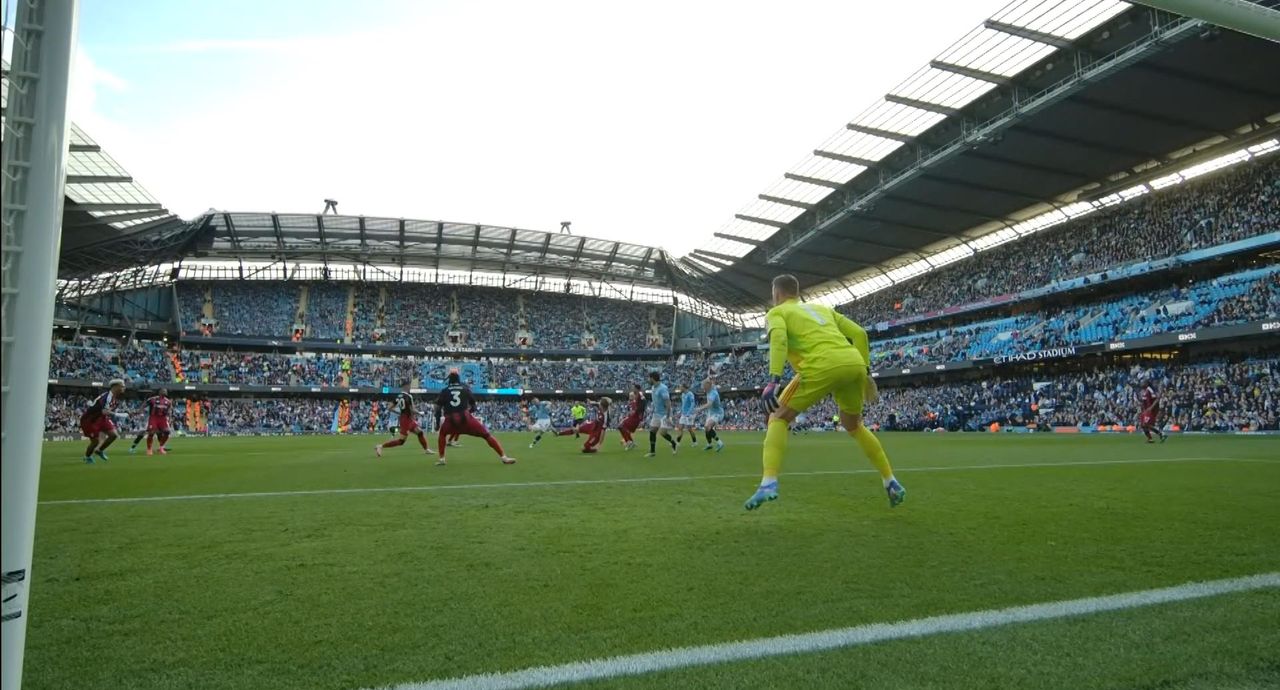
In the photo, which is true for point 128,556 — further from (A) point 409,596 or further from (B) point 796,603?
(B) point 796,603

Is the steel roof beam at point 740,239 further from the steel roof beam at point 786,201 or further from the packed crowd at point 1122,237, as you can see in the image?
the packed crowd at point 1122,237

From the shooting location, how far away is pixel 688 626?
2725 millimetres

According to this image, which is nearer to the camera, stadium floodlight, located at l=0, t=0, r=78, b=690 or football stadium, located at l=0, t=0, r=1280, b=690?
stadium floodlight, located at l=0, t=0, r=78, b=690

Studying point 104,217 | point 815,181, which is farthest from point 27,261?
point 104,217

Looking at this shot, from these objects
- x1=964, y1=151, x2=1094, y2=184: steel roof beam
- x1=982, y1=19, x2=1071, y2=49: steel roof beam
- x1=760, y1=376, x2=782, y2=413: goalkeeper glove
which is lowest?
x1=760, y1=376, x2=782, y2=413: goalkeeper glove

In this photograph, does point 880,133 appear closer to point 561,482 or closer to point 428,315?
point 561,482

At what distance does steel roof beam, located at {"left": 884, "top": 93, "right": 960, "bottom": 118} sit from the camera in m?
27.9

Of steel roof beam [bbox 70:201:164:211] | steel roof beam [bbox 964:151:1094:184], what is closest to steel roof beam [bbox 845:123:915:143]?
steel roof beam [bbox 964:151:1094:184]

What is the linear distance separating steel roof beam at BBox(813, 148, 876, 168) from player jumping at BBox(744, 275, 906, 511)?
2957cm

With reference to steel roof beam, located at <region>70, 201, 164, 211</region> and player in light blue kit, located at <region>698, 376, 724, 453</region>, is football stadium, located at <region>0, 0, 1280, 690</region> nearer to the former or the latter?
steel roof beam, located at <region>70, 201, 164, 211</region>

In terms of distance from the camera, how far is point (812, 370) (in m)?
5.59

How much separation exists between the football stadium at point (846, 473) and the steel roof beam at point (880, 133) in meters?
0.18

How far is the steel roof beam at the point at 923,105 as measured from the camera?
2792 centimetres

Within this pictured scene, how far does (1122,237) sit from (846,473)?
3541 cm
